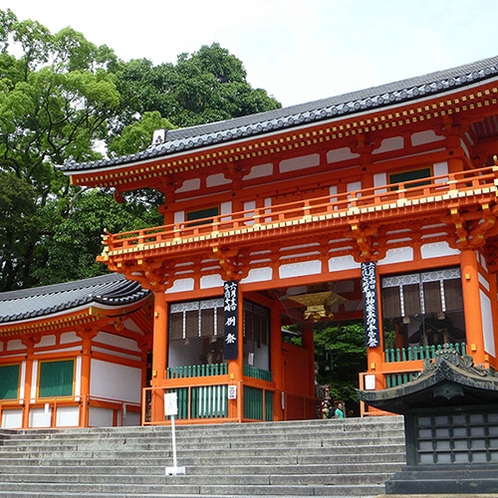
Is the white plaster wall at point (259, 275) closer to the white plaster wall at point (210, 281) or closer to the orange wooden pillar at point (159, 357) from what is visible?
the white plaster wall at point (210, 281)

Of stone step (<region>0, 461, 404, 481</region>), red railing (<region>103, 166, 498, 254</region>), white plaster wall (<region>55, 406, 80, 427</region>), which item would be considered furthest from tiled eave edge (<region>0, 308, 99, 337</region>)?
stone step (<region>0, 461, 404, 481</region>)

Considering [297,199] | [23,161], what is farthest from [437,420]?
[23,161]

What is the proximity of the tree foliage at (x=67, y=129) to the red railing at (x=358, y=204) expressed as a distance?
13.5 metres

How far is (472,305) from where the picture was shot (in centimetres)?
1494

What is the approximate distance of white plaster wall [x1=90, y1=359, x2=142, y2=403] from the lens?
65.4 feet

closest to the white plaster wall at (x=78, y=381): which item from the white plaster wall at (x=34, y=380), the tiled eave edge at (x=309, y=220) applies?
the white plaster wall at (x=34, y=380)

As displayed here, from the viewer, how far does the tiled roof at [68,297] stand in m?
19.0

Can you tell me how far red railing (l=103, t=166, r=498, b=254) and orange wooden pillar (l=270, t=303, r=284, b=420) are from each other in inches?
110

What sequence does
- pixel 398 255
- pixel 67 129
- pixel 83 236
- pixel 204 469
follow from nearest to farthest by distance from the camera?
pixel 204 469 < pixel 398 255 < pixel 83 236 < pixel 67 129

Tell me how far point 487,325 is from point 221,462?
7.15 metres

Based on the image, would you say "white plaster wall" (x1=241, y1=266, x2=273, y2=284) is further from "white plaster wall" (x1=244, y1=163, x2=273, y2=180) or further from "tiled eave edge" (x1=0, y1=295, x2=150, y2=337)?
"tiled eave edge" (x1=0, y1=295, x2=150, y2=337)

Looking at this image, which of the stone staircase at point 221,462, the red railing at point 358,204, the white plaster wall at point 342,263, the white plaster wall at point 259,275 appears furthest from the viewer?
the white plaster wall at point 259,275

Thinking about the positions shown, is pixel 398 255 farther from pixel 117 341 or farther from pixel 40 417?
pixel 40 417

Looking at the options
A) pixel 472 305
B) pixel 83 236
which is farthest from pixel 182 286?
pixel 83 236
